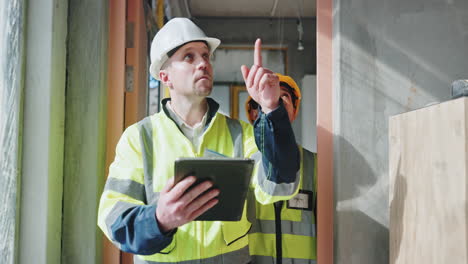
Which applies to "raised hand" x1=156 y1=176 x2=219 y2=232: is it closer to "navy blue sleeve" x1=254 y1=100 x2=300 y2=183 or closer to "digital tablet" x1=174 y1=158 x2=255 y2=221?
"digital tablet" x1=174 y1=158 x2=255 y2=221

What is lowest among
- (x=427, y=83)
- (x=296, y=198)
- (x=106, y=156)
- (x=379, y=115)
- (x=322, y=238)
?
(x=322, y=238)

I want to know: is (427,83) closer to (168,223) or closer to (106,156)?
(168,223)

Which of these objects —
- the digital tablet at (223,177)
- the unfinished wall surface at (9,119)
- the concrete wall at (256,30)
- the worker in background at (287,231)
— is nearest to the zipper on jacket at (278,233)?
the worker in background at (287,231)

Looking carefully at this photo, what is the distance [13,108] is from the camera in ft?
5.50

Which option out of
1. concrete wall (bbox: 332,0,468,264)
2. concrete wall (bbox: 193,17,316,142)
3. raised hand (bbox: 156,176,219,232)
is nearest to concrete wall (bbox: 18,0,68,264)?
raised hand (bbox: 156,176,219,232)

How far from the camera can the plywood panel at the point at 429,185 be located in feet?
4.00

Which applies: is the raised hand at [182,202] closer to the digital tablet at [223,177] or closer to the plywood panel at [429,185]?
the digital tablet at [223,177]

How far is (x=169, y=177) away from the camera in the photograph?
1.54m

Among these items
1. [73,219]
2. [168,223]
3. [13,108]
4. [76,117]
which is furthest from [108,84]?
[168,223]

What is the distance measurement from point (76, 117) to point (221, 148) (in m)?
0.72

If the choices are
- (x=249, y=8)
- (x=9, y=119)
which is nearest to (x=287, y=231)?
(x=9, y=119)

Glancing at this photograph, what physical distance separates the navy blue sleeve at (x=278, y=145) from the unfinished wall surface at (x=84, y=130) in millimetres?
866

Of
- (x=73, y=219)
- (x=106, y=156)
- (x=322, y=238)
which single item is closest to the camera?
(x=322, y=238)

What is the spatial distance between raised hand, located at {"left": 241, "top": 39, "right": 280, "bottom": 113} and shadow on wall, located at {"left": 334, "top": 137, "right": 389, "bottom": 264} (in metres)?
0.47
